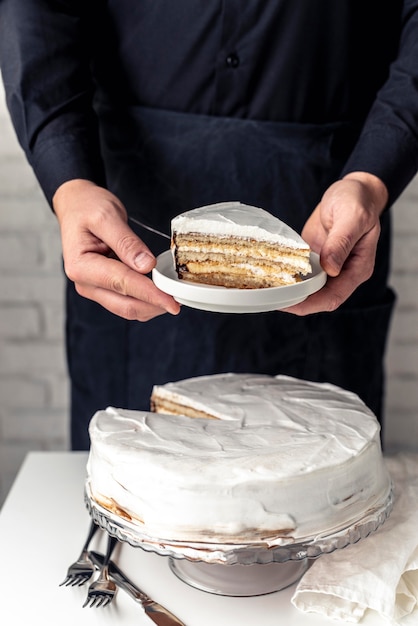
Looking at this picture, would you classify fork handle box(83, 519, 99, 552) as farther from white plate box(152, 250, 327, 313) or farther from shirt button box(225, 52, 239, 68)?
shirt button box(225, 52, 239, 68)

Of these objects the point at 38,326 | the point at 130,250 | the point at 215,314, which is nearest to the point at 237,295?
the point at 130,250

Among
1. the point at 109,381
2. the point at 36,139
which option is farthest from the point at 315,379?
the point at 36,139

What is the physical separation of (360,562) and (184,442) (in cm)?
23

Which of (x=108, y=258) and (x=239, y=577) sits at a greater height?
Answer: (x=108, y=258)

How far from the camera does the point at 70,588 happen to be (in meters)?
0.92

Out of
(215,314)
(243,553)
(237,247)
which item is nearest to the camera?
(243,553)

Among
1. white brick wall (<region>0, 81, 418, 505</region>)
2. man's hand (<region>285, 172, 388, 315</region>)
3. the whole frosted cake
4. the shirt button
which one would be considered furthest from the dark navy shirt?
white brick wall (<region>0, 81, 418, 505</region>)

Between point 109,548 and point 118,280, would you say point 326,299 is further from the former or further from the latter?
point 109,548

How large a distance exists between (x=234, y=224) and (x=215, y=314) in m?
0.31

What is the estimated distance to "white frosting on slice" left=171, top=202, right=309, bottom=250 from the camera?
106 centimetres

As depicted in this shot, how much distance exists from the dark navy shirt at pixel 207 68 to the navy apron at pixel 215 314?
0.13 ft

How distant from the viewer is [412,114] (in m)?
1.25

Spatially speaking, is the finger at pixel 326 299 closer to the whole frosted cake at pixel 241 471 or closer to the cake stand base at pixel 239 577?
the whole frosted cake at pixel 241 471

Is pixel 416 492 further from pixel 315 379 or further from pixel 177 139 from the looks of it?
pixel 177 139
